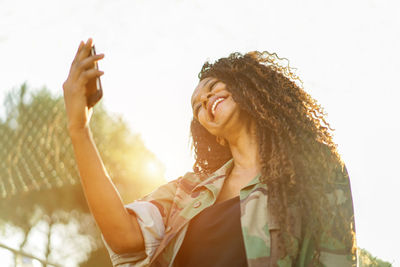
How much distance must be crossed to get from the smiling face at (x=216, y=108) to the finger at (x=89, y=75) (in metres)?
Answer: 0.83

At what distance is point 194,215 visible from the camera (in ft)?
7.29

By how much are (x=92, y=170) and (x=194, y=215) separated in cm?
60

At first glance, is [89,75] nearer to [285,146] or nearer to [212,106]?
[212,106]

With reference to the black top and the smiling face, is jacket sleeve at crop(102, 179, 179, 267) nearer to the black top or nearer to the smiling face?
the black top

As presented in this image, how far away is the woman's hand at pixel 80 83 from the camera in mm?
1725

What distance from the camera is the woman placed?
1942 mm

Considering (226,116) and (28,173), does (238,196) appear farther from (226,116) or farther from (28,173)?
(28,173)

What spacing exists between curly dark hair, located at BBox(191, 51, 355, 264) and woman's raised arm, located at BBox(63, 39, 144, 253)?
2.28 ft

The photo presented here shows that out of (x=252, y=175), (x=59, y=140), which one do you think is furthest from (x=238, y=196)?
(x=59, y=140)

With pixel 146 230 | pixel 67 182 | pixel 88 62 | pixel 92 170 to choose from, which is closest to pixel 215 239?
pixel 146 230

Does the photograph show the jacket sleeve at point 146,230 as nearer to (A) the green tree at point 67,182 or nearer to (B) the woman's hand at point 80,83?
(B) the woman's hand at point 80,83

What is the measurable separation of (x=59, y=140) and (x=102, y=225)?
1247cm

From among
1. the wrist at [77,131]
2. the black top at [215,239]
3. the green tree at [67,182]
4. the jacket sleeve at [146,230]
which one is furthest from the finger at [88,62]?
the green tree at [67,182]

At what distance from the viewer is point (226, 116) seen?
2.41 metres
